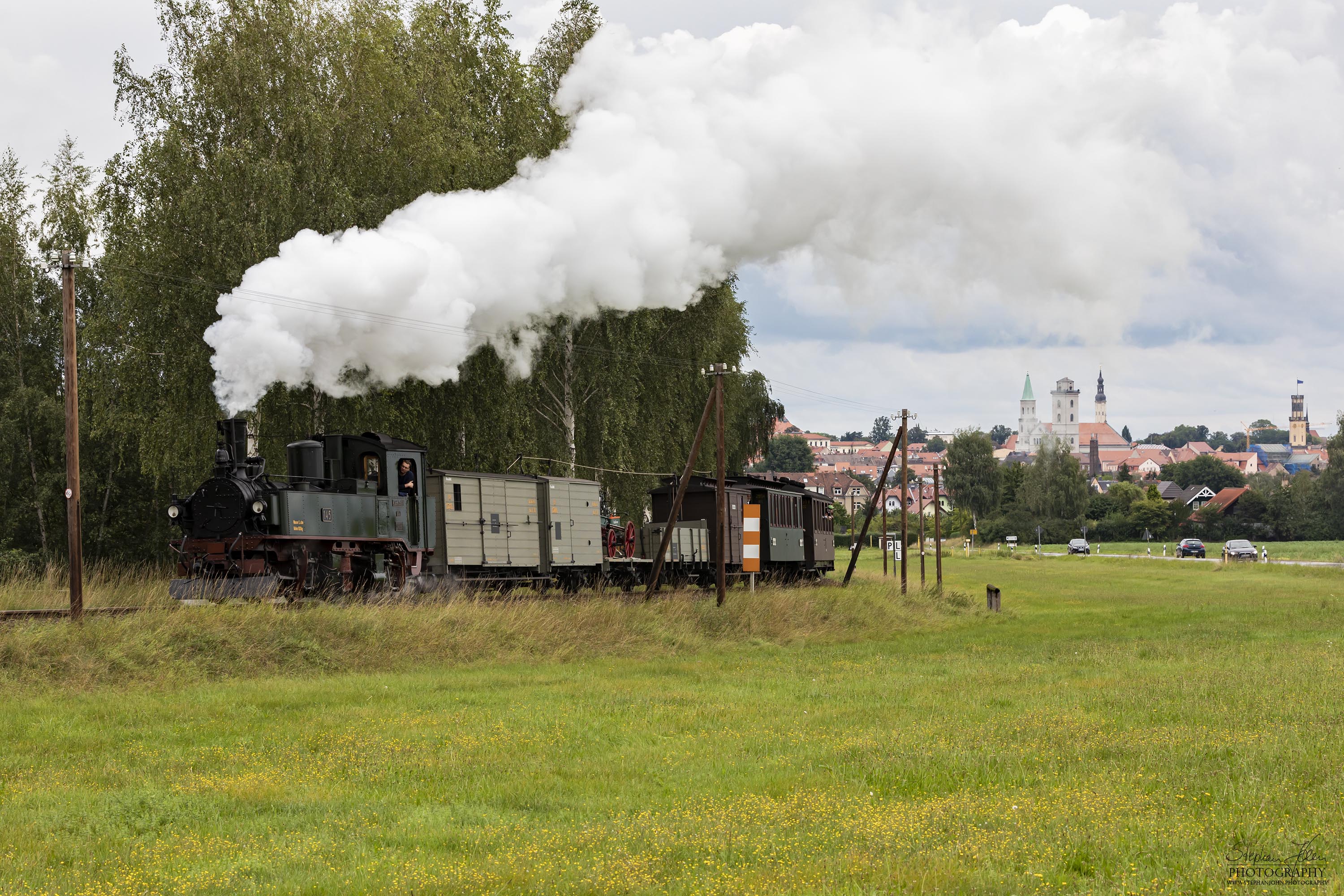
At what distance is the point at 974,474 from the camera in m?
128

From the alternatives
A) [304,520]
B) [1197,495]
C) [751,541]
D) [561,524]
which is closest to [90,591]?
[304,520]

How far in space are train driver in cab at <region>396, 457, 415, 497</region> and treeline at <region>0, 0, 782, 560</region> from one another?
394cm

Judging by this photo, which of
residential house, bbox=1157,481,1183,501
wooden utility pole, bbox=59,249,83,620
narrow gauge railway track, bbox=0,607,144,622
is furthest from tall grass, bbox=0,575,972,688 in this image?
residential house, bbox=1157,481,1183,501

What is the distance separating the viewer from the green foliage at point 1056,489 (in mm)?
120625

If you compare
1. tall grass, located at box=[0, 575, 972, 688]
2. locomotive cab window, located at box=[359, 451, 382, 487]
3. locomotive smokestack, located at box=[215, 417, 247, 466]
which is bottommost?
tall grass, located at box=[0, 575, 972, 688]

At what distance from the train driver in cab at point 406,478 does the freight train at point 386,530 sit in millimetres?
26

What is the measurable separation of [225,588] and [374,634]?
12.0 ft

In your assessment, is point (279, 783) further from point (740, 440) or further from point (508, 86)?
point (740, 440)

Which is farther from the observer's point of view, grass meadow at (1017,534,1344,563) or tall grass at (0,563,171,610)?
grass meadow at (1017,534,1344,563)

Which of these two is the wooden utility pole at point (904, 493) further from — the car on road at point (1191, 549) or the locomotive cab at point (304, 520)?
the car on road at point (1191, 549)

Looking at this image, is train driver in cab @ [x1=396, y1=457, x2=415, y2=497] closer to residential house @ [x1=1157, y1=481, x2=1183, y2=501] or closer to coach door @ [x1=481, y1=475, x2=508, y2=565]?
coach door @ [x1=481, y1=475, x2=508, y2=565]

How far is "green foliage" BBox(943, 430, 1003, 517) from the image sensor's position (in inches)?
5017

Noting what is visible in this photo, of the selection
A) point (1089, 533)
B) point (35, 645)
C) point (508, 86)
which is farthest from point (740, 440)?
point (1089, 533)

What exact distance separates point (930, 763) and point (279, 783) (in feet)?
18.5
